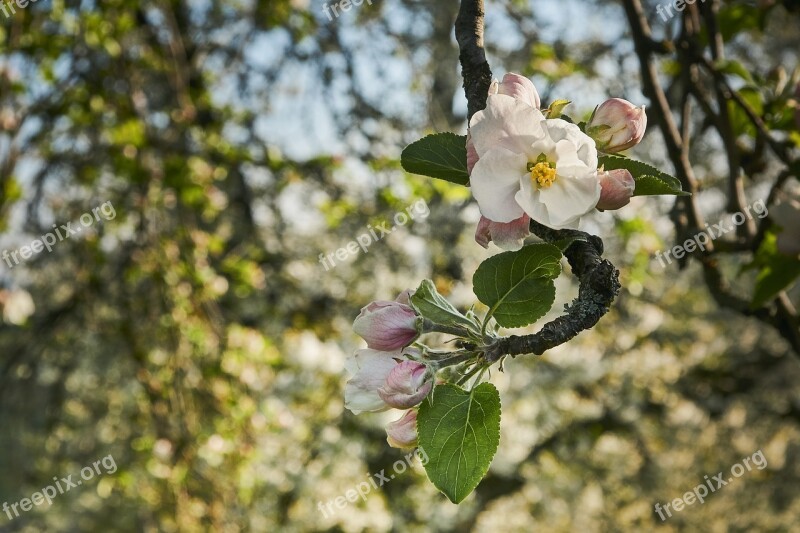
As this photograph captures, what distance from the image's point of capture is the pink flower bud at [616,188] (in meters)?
0.63

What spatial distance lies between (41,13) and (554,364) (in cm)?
354

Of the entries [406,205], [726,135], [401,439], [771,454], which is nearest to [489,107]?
[401,439]

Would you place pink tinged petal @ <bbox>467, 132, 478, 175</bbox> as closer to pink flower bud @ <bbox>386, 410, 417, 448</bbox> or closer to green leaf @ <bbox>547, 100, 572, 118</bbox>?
green leaf @ <bbox>547, 100, 572, 118</bbox>

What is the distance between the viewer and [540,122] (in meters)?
0.65

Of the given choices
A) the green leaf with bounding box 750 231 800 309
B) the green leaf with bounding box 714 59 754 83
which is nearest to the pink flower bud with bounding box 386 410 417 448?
the green leaf with bounding box 750 231 800 309

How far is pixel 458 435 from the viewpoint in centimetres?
64

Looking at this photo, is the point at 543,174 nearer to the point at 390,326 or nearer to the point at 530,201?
the point at 530,201

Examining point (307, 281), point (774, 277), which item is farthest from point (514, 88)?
point (307, 281)

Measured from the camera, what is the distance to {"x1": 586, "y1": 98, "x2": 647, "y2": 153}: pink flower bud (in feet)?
2.23

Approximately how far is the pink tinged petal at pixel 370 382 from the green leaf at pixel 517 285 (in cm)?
10

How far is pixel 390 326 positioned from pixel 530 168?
180mm

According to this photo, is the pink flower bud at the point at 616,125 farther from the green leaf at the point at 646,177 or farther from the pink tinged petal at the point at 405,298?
the pink tinged petal at the point at 405,298

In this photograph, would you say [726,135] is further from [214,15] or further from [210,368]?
[214,15]

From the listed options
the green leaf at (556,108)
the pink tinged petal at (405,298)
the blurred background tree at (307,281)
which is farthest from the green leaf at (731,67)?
the pink tinged petal at (405,298)
